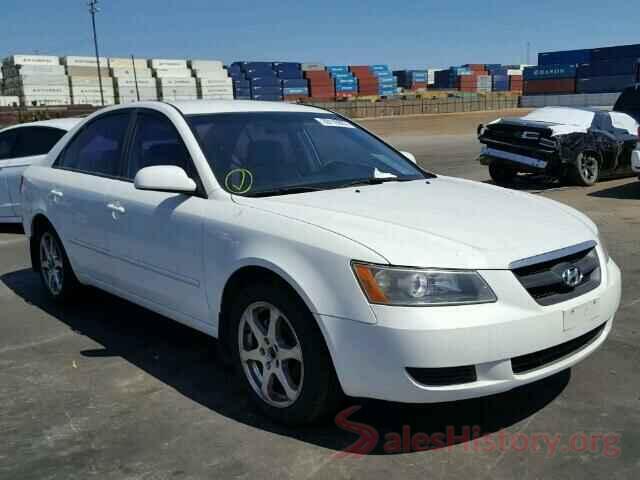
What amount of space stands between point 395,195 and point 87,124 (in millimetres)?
2713

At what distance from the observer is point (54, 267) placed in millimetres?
5410

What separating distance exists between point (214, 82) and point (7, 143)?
76.7 meters

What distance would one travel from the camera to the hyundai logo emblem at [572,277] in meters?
2.99

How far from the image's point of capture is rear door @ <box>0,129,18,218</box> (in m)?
8.83

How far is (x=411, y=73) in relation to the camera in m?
127

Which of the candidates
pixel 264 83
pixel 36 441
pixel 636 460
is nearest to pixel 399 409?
pixel 636 460

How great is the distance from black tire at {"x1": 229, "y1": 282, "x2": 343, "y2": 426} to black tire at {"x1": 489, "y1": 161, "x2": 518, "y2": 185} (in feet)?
33.4

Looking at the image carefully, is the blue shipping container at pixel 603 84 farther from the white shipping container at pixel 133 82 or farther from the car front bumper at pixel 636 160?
the car front bumper at pixel 636 160

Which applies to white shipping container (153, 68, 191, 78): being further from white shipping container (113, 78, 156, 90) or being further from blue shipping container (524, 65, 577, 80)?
blue shipping container (524, 65, 577, 80)

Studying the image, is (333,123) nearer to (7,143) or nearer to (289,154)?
(289,154)

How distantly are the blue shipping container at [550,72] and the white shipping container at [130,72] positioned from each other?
47.1m

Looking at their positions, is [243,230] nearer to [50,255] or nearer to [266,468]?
[266,468]

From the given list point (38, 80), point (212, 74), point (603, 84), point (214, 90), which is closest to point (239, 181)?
point (38, 80)

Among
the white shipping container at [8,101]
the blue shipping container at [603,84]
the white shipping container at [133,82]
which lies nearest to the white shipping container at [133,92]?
the white shipping container at [133,82]
